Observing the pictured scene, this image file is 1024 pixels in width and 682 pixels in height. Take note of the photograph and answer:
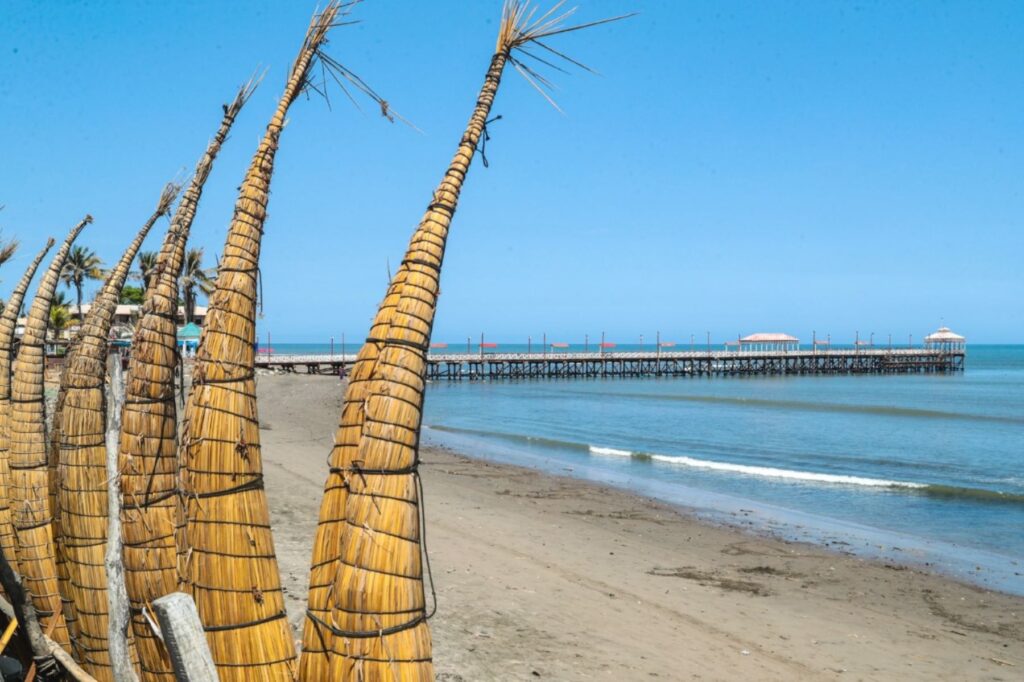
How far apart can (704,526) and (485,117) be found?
1260 centimetres

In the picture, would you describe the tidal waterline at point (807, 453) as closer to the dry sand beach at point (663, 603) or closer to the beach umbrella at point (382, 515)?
the dry sand beach at point (663, 603)

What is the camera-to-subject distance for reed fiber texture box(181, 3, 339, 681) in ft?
9.67

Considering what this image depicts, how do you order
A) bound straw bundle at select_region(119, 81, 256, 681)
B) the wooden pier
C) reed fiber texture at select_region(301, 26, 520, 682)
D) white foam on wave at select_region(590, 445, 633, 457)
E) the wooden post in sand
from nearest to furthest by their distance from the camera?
Result: reed fiber texture at select_region(301, 26, 520, 682) → bound straw bundle at select_region(119, 81, 256, 681) → the wooden post in sand → white foam on wave at select_region(590, 445, 633, 457) → the wooden pier

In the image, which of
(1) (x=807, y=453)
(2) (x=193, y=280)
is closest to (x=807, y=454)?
(1) (x=807, y=453)

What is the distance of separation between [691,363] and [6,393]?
71076mm

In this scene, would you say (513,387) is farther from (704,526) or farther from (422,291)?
(422,291)

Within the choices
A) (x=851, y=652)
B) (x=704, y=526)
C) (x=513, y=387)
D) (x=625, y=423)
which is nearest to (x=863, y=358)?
(x=513, y=387)

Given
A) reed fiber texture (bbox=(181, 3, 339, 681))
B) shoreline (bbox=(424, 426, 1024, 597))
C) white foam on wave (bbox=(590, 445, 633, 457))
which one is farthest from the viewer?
white foam on wave (bbox=(590, 445, 633, 457))

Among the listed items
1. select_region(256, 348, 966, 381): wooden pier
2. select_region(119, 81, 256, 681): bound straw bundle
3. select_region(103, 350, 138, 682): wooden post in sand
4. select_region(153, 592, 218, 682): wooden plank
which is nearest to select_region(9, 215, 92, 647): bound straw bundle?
select_region(103, 350, 138, 682): wooden post in sand

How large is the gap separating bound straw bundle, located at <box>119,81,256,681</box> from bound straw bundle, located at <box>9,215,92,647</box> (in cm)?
170

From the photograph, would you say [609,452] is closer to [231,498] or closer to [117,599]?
[117,599]

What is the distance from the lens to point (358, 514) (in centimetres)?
272

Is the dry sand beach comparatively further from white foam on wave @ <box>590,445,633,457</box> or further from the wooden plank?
white foam on wave @ <box>590,445,633,457</box>

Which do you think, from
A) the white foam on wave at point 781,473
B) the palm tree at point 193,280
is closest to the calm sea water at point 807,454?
the white foam on wave at point 781,473
